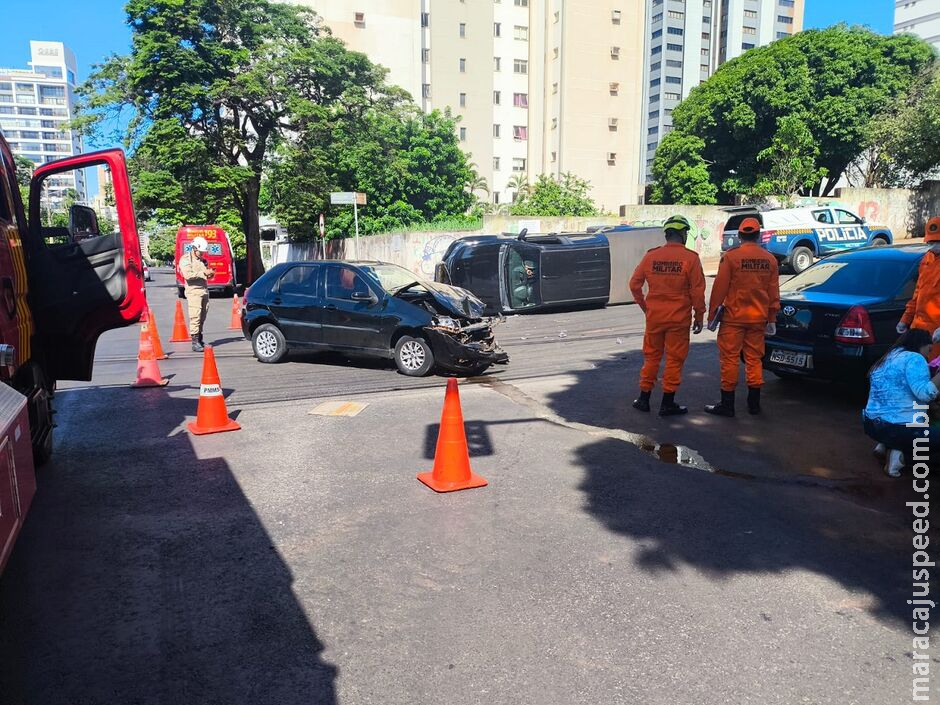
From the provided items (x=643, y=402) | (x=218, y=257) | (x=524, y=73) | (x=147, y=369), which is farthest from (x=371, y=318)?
(x=524, y=73)

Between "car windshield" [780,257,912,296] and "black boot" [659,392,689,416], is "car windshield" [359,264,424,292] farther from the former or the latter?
"car windshield" [780,257,912,296]

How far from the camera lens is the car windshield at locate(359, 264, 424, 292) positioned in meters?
9.82

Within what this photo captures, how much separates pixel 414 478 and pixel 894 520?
3360 millimetres

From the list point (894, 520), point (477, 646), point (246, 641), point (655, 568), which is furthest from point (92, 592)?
point (894, 520)

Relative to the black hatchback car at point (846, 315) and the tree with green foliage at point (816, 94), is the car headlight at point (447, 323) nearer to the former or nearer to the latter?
the black hatchback car at point (846, 315)

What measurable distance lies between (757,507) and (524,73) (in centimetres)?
5983

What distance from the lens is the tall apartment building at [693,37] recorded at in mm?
77625

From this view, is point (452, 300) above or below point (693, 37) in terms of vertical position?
below

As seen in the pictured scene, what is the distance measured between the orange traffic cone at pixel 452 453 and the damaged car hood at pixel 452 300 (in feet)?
14.1

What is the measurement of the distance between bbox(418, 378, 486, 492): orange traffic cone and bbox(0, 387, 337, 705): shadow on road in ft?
4.52

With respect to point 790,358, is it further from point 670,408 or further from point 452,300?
point 452,300

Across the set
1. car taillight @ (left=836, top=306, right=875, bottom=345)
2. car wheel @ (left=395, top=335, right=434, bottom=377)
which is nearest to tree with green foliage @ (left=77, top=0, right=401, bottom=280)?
car wheel @ (left=395, top=335, right=434, bottom=377)

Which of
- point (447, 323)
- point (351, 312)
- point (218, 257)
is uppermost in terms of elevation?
point (218, 257)

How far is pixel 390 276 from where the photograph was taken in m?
9.98
